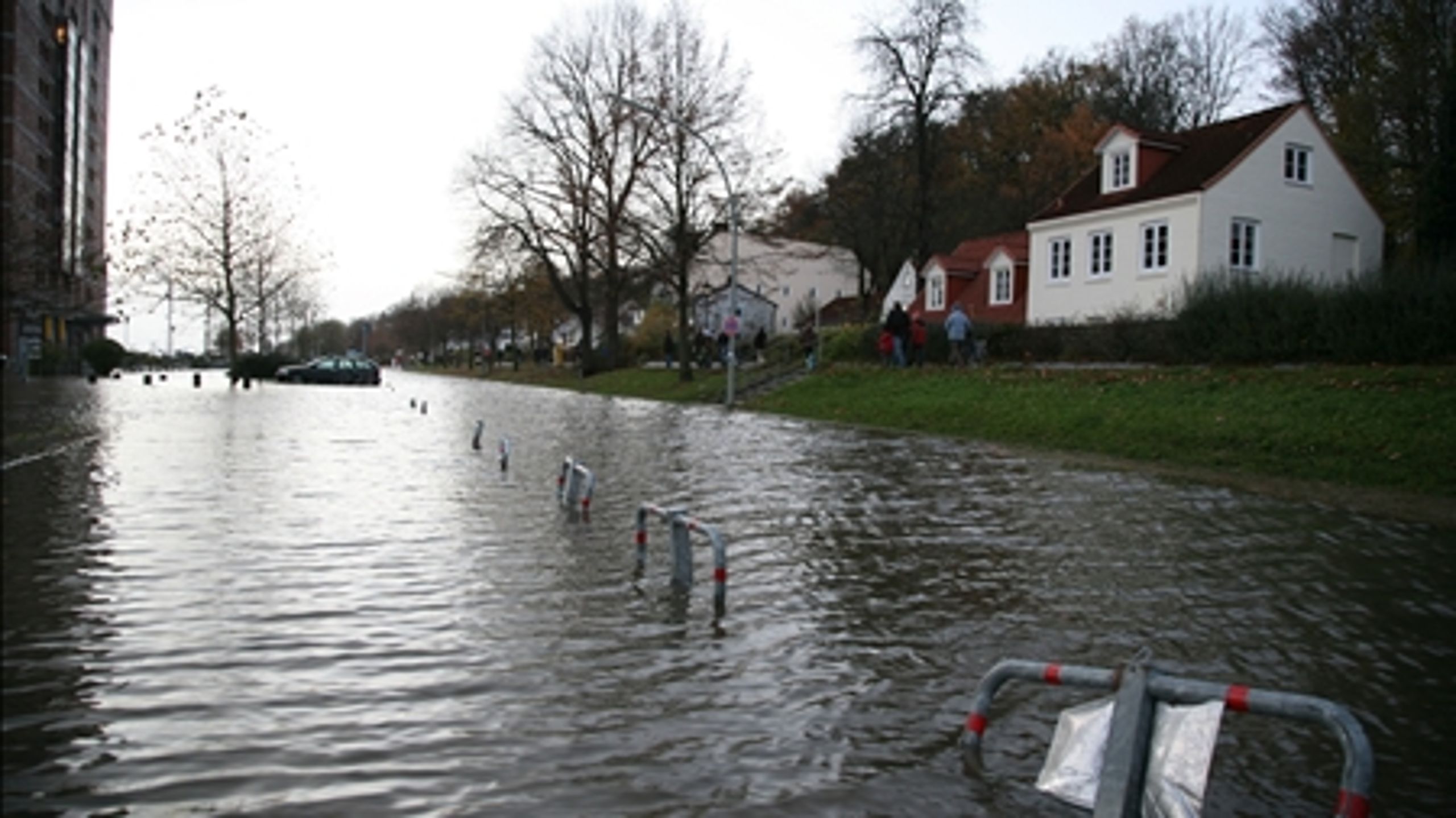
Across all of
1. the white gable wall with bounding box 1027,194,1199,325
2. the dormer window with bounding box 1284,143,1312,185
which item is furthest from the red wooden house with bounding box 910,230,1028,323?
the dormer window with bounding box 1284,143,1312,185

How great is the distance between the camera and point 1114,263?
3862cm

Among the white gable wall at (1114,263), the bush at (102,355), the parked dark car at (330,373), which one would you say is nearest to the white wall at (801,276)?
the white gable wall at (1114,263)

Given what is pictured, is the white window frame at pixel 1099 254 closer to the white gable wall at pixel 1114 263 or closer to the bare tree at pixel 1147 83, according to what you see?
the white gable wall at pixel 1114 263

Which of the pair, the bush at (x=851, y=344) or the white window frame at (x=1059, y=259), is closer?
the bush at (x=851, y=344)

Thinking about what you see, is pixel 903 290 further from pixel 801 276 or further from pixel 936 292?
pixel 801 276

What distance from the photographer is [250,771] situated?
4477 mm

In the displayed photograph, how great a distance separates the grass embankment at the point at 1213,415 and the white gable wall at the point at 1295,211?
11.6 metres

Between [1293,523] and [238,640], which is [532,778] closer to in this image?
[238,640]

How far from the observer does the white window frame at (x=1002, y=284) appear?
4688 cm

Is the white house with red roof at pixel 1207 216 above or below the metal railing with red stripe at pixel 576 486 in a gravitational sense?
above

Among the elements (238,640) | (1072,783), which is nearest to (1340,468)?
(1072,783)

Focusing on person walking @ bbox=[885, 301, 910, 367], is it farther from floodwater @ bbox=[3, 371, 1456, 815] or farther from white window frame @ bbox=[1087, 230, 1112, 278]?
floodwater @ bbox=[3, 371, 1456, 815]

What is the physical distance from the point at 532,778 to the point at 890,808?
4.42 ft

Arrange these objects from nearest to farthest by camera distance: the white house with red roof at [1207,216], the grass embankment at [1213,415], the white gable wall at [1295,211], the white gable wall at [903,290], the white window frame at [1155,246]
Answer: the grass embankment at [1213,415] → the white gable wall at [1295,211] → the white house with red roof at [1207,216] → the white window frame at [1155,246] → the white gable wall at [903,290]
